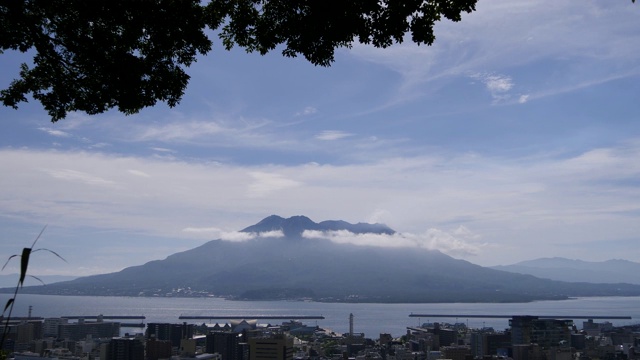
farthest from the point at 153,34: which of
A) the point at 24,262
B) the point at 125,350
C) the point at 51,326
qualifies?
the point at 51,326

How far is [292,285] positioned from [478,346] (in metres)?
138

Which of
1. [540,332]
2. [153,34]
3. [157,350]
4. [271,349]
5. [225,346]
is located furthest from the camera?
[540,332]

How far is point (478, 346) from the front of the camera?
5028 centimetres

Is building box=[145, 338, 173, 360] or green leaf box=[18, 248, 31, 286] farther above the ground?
green leaf box=[18, 248, 31, 286]

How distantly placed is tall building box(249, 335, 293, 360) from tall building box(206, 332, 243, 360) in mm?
4786

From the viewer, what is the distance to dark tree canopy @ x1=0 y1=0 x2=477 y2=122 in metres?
3.33

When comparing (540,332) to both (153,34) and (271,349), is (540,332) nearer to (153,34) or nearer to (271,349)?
(271,349)

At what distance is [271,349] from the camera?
3781 centimetres

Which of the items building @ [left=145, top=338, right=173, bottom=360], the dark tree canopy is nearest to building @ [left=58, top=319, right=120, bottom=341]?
building @ [left=145, top=338, right=173, bottom=360]

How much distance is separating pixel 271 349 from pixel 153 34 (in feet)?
118

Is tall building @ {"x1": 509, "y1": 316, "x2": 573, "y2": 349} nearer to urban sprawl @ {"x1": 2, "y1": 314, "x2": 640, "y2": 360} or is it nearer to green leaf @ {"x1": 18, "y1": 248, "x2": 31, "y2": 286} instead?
urban sprawl @ {"x1": 2, "y1": 314, "x2": 640, "y2": 360}

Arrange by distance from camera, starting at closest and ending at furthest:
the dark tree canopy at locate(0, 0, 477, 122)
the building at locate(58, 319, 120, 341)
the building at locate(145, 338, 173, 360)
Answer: the dark tree canopy at locate(0, 0, 477, 122)
the building at locate(145, 338, 173, 360)
the building at locate(58, 319, 120, 341)

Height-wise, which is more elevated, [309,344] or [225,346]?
[225,346]

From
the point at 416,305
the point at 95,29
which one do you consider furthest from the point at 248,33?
the point at 416,305
